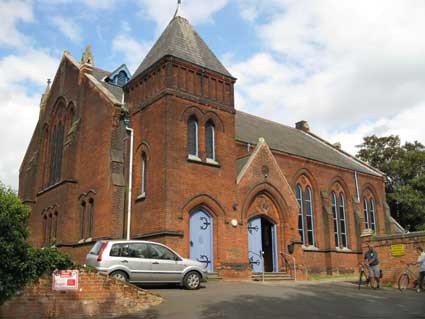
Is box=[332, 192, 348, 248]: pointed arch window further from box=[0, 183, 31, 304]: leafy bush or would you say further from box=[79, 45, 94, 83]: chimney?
box=[0, 183, 31, 304]: leafy bush

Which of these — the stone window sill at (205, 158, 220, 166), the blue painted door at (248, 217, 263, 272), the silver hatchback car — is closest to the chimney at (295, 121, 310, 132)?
the blue painted door at (248, 217, 263, 272)

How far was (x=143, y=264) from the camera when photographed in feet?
47.3

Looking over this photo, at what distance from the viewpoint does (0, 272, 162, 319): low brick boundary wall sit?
10.4m

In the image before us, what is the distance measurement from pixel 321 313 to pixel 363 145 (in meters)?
33.9

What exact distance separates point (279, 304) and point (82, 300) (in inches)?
206

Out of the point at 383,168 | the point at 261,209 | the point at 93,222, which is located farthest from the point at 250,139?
the point at 383,168

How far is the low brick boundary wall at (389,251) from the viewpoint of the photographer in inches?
717

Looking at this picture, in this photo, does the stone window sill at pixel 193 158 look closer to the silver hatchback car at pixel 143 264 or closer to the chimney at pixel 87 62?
the silver hatchback car at pixel 143 264

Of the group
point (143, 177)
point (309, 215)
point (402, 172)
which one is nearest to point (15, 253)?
point (143, 177)

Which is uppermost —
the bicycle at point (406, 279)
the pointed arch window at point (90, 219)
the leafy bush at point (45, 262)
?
the pointed arch window at point (90, 219)

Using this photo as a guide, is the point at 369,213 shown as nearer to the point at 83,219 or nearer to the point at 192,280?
the point at 83,219

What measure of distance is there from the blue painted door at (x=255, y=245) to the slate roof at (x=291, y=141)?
5557mm

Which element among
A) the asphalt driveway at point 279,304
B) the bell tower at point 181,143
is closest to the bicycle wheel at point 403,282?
the asphalt driveway at point 279,304

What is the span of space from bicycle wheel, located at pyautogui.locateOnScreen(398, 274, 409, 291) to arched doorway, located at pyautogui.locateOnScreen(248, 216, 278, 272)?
6.28 metres
